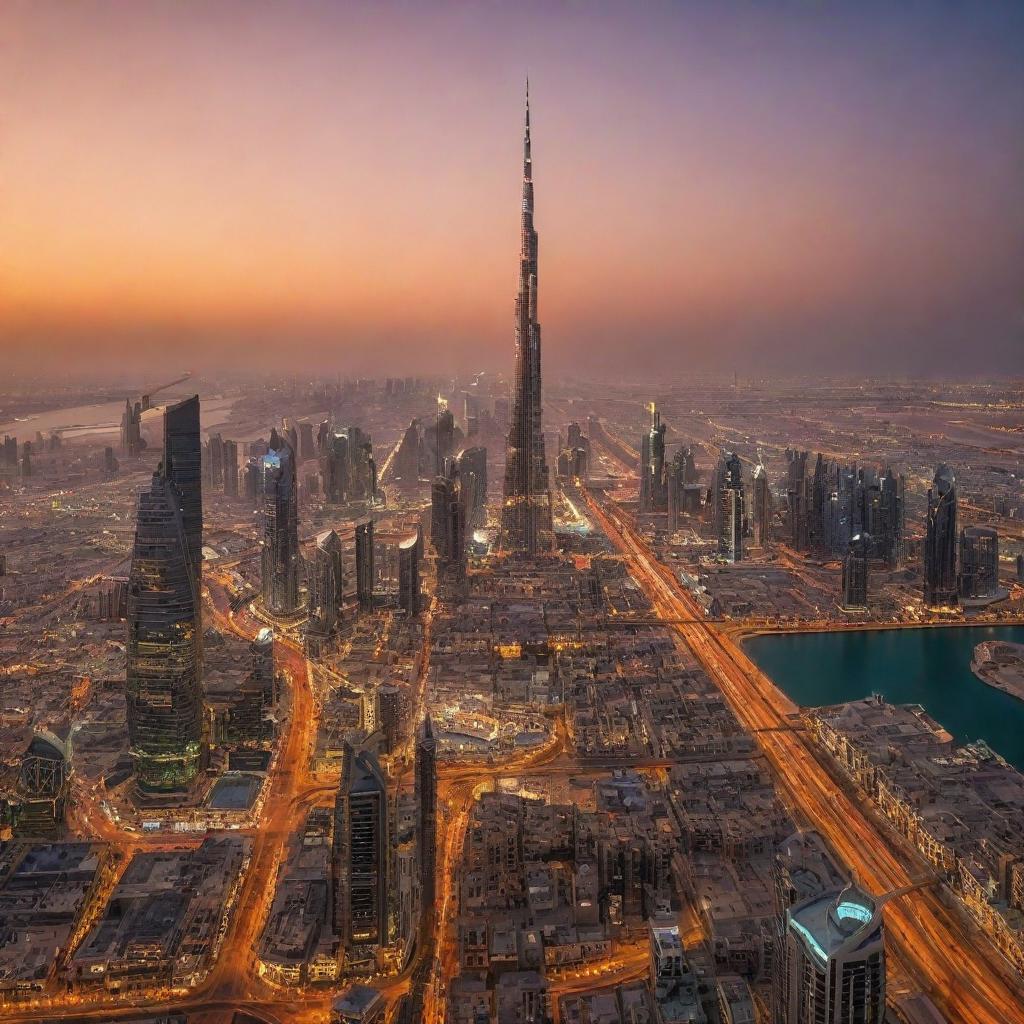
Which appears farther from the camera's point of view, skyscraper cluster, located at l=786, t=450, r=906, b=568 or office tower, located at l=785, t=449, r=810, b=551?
office tower, located at l=785, t=449, r=810, b=551

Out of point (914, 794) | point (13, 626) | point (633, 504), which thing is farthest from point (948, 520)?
point (13, 626)

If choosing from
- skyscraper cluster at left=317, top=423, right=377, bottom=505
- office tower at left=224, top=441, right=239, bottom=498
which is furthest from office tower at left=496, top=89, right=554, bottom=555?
office tower at left=224, top=441, right=239, bottom=498

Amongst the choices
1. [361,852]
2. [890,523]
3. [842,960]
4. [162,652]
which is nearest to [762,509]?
[890,523]

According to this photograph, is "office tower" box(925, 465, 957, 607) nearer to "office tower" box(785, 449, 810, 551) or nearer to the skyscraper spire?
"office tower" box(785, 449, 810, 551)

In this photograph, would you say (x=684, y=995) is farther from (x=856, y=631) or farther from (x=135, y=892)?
(x=856, y=631)

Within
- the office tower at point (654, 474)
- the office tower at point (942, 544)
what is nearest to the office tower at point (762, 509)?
the office tower at point (654, 474)

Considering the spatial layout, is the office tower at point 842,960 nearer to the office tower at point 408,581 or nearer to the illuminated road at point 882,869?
the illuminated road at point 882,869
